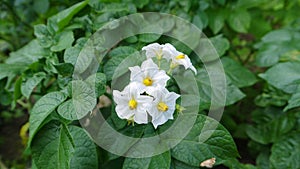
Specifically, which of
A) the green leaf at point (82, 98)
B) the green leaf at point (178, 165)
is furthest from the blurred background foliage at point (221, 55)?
the green leaf at point (178, 165)

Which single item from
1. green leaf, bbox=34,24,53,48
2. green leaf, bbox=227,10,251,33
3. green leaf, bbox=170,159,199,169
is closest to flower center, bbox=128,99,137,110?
green leaf, bbox=170,159,199,169

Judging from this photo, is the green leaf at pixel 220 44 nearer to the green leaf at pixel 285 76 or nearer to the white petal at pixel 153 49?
the green leaf at pixel 285 76

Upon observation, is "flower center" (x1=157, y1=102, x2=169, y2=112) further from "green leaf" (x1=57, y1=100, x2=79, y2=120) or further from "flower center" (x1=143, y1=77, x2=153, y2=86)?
"green leaf" (x1=57, y1=100, x2=79, y2=120)

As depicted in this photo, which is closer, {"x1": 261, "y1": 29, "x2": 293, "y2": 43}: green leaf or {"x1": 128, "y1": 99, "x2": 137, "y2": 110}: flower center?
{"x1": 128, "y1": 99, "x2": 137, "y2": 110}: flower center

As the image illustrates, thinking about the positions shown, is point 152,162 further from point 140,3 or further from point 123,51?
point 140,3

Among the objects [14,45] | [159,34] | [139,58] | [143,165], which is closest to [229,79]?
[159,34]

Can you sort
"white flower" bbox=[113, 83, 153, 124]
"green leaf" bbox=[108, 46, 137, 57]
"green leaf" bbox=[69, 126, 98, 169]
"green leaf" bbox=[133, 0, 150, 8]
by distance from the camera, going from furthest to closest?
"green leaf" bbox=[133, 0, 150, 8] < "green leaf" bbox=[108, 46, 137, 57] < "green leaf" bbox=[69, 126, 98, 169] < "white flower" bbox=[113, 83, 153, 124]

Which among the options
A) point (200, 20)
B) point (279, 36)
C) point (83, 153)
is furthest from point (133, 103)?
point (279, 36)
